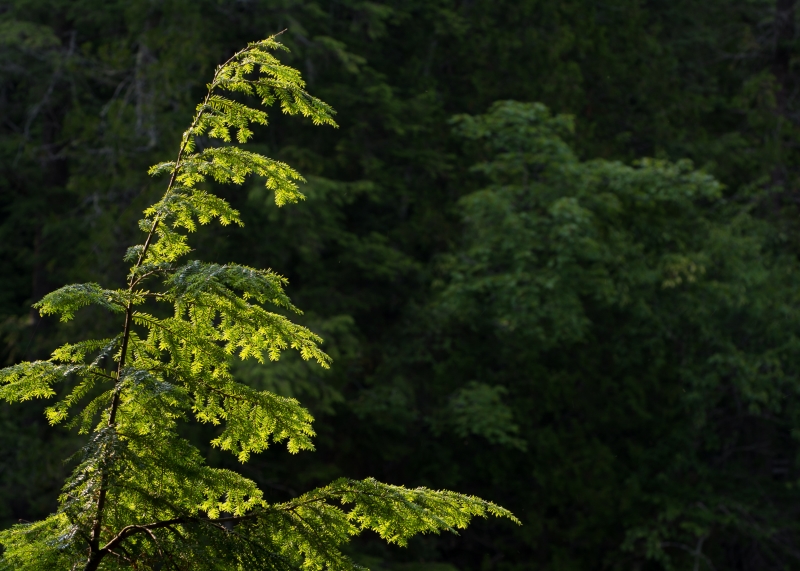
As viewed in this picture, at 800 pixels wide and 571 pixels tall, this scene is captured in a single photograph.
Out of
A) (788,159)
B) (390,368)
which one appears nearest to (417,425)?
(390,368)

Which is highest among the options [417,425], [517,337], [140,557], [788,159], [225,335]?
[788,159]

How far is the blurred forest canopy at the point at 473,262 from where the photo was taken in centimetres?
1210

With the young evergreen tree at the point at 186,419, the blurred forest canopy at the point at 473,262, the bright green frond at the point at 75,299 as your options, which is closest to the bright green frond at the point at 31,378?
the young evergreen tree at the point at 186,419

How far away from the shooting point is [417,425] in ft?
43.8

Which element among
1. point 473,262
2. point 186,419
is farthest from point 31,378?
point 473,262

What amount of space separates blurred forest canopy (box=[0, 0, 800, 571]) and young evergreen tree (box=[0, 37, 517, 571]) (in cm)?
806

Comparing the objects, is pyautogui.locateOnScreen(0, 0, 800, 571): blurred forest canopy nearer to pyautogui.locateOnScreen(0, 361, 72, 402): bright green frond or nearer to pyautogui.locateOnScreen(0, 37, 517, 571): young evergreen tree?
pyautogui.locateOnScreen(0, 37, 517, 571): young evergreen tree

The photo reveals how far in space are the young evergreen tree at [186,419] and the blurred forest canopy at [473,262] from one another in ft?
26.4

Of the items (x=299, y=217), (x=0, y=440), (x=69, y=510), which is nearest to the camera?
(x=69, y=510)

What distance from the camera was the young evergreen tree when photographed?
2.79m

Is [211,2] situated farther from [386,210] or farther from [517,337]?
[517,337]

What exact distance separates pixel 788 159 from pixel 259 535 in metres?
15.1

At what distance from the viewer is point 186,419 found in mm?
2750

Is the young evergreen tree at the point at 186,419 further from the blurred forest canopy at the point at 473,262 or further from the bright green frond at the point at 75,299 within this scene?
the blurred forest canopy at the point at 473,262
